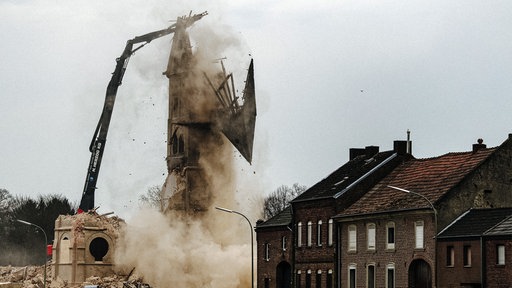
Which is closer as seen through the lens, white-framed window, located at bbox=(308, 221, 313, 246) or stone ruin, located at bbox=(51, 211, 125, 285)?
white-framed window, located at bbox=(308, 221, 313, 246)

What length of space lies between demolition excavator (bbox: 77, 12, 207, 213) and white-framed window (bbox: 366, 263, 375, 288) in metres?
41.2

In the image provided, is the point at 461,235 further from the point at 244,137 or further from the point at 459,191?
the point at 244,137

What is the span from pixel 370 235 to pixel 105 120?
4507cm

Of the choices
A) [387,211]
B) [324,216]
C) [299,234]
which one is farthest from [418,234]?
[299,234]

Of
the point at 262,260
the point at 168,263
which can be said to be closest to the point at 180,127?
the point at 168,263

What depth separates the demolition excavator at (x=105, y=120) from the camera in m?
107

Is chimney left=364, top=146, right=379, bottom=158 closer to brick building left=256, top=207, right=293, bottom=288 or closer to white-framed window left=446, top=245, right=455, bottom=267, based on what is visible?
brick building left=256, top=207, right=293, bottom=288

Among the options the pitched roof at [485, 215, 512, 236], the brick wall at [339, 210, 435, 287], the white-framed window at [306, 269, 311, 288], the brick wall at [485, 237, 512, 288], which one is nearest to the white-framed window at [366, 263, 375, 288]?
the brick wall at [339, 210, 435, 287]

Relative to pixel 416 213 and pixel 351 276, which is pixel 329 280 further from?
pixel 416 213

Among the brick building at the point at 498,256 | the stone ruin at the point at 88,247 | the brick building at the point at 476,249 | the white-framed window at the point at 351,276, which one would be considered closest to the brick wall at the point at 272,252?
the white-framed window at the point at 351,276

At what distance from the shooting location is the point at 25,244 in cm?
16938

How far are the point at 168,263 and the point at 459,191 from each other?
136 ft

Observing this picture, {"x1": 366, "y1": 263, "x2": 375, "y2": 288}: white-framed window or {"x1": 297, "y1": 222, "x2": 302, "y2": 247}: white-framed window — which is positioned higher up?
{"x1": 297, "y1": 222, "x2": 302, "y2": 247}: white-framed window

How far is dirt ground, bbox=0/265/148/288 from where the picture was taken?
340 ft
